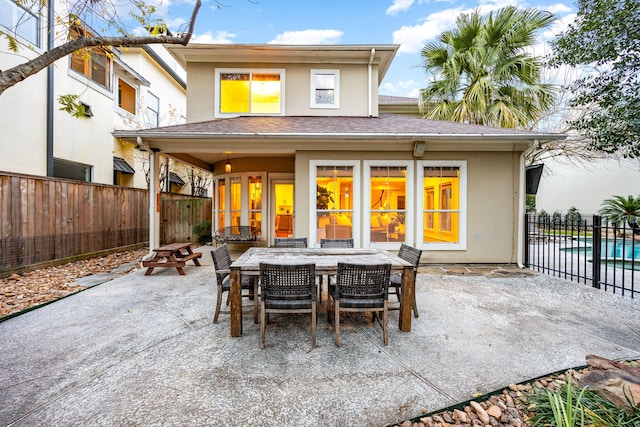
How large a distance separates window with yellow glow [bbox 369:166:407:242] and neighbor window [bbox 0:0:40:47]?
8.64 metres

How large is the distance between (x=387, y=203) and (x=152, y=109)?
12.3 m

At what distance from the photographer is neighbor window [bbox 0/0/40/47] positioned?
6.32 metres

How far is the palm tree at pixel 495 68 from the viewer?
8.85 meters

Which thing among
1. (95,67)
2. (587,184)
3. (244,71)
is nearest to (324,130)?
(244,71)

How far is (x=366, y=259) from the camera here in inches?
146

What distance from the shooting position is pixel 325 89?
8.47 metres

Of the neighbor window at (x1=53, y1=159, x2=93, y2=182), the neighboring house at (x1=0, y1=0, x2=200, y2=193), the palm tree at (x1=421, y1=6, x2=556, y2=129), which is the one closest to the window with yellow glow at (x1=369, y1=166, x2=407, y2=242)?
the palm tree at (x1=421, y1=6, x2=556, y2=129)

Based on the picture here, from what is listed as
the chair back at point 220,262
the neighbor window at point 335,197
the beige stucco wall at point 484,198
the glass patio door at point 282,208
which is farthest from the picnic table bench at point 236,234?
the chair back at point 220,262

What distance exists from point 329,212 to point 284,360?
14.7 feet

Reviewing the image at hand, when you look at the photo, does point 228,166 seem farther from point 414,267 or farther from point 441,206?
point 414,267

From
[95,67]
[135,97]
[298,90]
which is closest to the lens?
[298,90]

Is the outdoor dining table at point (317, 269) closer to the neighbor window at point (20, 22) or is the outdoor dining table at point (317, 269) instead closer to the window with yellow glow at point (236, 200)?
the window with yellow glow at point (236, 200)

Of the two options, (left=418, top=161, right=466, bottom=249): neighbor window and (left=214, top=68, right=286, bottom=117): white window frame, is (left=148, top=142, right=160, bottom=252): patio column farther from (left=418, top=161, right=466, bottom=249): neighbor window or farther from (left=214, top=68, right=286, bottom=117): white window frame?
(left=418, top=161, right=466, bottom=249): neighbor window

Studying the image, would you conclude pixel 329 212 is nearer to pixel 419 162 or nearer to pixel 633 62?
pixel 419 162
